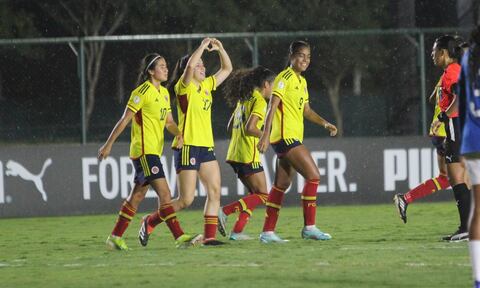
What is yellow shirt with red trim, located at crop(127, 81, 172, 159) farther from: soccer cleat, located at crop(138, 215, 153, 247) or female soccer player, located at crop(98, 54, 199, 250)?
soccer cleat, located at crop(138, 215, 153, 247)

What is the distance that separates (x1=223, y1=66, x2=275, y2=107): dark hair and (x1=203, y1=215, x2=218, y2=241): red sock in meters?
1.68

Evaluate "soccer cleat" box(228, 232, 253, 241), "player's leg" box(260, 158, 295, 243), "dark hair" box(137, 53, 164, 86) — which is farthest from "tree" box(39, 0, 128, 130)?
"dark hair" box(137, 53, 164, 86)

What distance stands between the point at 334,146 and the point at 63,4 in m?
28.0

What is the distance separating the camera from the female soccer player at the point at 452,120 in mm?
12641

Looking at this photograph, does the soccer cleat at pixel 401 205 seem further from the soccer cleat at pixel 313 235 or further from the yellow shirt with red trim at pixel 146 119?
the yellow shirt with red trim at pixel 146 119

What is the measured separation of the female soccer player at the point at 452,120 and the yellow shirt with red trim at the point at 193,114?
2.36 meters

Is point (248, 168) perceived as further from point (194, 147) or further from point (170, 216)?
point (170, 216)

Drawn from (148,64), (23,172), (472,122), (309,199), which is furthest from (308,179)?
(23,172)

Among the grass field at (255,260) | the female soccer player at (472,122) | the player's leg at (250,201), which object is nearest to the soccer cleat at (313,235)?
the grass field at (255,260)

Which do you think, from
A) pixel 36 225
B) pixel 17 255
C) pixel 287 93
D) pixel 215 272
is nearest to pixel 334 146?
pixel 36 225

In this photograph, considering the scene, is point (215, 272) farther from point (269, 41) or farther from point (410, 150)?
point (269, 41)

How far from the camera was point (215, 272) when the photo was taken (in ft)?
34.8

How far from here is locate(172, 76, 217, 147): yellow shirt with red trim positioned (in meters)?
12.8

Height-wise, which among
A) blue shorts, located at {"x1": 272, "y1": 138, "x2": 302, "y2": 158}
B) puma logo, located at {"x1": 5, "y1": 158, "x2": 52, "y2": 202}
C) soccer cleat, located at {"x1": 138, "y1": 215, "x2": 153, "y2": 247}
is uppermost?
blue shorts, located at {"x1": 272, "y1": 138, "x2": 302, "y2": 158}
